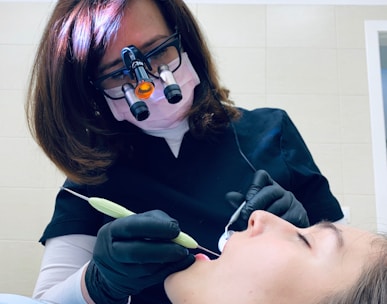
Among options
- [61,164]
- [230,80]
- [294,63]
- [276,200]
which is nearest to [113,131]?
[61,164]

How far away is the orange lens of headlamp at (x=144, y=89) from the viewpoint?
95 centimetres

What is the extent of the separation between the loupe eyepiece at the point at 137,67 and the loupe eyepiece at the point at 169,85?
0.04 m

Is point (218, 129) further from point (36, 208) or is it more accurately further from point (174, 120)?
point (36, 208)

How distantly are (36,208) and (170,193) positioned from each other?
1470 millimetres

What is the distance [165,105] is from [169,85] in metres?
0.12

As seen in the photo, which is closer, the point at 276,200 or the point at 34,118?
the point at 276,200

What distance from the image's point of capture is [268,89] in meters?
2.33

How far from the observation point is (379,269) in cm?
71

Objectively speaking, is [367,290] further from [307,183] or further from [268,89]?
[268,89]

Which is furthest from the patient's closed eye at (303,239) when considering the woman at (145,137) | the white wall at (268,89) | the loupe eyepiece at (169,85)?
the white wall at (268,89)

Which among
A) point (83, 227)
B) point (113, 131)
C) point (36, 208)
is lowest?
point (36, 208)

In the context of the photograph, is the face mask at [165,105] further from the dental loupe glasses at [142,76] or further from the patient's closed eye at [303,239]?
the patient's closed eye at [303,239]

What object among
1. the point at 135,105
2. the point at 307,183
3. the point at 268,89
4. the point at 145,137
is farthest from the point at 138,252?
the point at 268,89

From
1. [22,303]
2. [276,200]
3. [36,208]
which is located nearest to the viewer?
[22,303]
